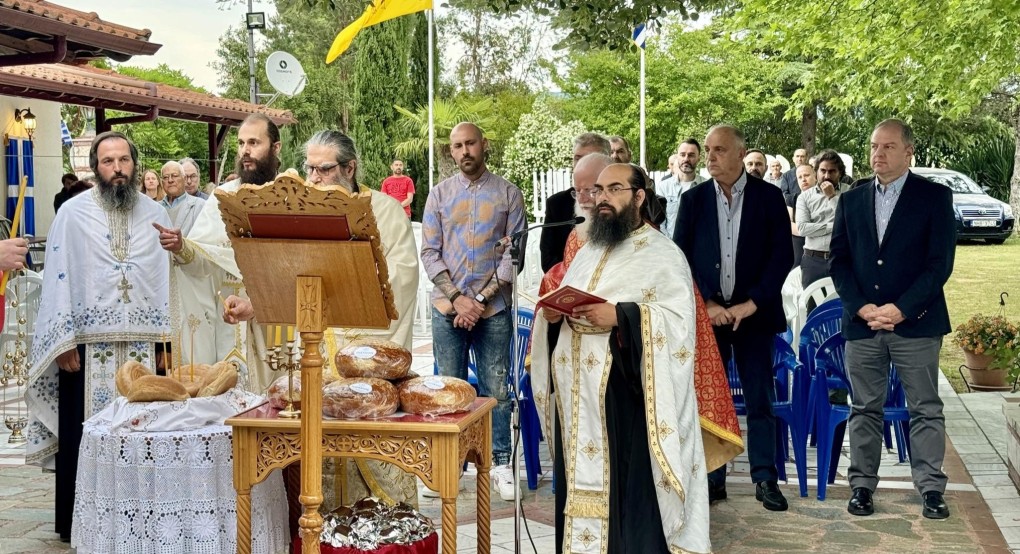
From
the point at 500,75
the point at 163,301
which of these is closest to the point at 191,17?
the point at 500,75

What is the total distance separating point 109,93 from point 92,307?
1063 centimetres

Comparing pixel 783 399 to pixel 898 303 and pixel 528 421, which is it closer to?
pixel 898 303

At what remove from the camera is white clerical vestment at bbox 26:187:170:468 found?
561 centimetres

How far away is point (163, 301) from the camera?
585 cm

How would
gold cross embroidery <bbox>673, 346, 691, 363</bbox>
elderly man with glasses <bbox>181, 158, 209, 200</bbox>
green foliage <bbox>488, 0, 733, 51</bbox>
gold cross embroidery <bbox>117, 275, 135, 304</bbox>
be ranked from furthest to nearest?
elderly man with glasses <bbox>181, 158, 209, 200</bbox> < green foliage <bbox>488, 0, 733, 51</bbox> < gold cross embroidery <bbox>117, 275, 135, 304</bbox> < gold cross embroidery <bbox>673, 346, 691, 363</bbox>

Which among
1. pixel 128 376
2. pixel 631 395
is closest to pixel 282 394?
pixel 128 376

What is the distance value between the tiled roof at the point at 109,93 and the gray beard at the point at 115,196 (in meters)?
8.20

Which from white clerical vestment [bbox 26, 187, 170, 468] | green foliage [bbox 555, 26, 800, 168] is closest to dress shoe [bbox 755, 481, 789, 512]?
white clerical vestment [bbox 26, 187, 170, 468]

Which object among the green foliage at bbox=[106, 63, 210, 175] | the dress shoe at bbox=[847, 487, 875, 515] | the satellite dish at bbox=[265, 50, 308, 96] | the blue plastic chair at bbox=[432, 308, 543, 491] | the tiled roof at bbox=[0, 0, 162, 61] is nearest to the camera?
the dress shoe at bbox=[847, 487, 875, 515]

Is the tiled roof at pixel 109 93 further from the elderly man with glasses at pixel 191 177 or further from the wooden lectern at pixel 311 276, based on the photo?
the wooden lectern at pixel 311 276

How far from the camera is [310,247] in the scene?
12.4 feet

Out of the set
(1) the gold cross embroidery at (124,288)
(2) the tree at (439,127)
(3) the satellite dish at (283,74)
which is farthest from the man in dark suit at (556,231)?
(2) the tree at (439,127)

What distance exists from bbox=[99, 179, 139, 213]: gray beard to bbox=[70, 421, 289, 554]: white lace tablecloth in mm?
1404

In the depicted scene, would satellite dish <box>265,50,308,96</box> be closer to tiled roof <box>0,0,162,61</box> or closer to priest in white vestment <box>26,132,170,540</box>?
tiled roof <box>0,0,162,61</box>
